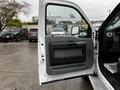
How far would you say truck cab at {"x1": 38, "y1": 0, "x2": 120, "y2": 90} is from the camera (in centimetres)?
288

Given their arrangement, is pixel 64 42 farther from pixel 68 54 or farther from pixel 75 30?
pixel 75 30

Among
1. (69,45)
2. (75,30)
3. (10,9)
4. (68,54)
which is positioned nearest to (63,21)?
(75,30)

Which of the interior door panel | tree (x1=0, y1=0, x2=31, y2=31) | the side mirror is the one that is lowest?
the interior door panel

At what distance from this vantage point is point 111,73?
Answer: 10.1ft

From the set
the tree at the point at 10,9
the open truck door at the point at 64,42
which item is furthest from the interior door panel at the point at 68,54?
the tree at the point at 10,9

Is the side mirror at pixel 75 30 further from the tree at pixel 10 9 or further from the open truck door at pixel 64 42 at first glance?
the tree at pixel 10 9

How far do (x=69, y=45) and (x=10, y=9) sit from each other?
83.6 ft

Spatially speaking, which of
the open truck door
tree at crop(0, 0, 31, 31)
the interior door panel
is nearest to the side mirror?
the open truck door

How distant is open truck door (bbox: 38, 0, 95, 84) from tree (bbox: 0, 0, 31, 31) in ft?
80.2

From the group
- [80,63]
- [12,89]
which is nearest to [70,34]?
[80,63]

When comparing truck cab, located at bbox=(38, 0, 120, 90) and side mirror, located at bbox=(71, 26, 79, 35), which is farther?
Result: side mirror, located at bbox=(71, 26, 79, 35)

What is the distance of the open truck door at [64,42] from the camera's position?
114 inches

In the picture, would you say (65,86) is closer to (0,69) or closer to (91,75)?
(91,75)

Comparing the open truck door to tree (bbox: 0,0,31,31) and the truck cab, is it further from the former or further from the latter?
tree (bbox: 0,0,31,31)
